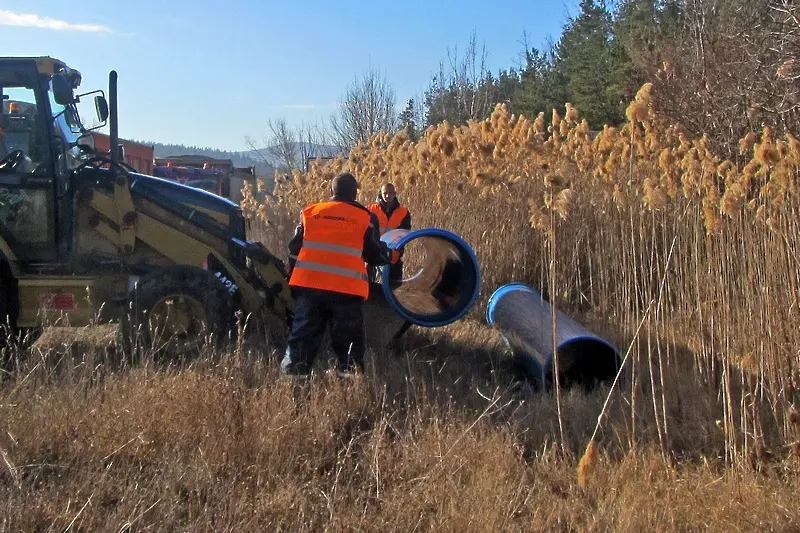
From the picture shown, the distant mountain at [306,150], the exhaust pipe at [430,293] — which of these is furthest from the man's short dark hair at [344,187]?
the distant mountain at [306,150]

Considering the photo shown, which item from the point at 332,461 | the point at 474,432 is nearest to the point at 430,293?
the point at 474,432

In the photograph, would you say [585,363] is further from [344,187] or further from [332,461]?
[332,461]

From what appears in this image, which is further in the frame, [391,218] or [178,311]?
[391,218]

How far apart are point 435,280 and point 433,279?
99 millimetres

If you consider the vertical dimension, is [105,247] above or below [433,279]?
above

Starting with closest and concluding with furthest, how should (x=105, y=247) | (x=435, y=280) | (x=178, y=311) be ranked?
(x=178, y=311) < (x=105, y=247) < (x=435, y=280)

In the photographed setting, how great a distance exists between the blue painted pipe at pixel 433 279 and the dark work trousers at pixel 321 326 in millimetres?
611

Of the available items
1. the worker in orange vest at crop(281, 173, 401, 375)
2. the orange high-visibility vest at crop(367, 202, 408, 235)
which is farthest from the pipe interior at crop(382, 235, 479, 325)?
the worker in orange vest at crop(281, 173, 401, 375)

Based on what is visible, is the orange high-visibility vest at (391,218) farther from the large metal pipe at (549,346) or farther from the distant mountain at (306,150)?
the distant mountain at (306,150)

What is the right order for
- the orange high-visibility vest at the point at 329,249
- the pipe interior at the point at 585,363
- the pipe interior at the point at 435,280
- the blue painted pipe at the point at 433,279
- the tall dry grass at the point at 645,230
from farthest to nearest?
the pipe interior at the point at 435,280, the blue painted pipe at the point at 433,279, the pipe interior at the point at 585,363, the orange high-visibility vest at the point at 329,249, the tall dry grass at the point at 645,230

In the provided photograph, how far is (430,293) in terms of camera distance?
780 cm

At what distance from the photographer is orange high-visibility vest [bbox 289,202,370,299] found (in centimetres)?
555

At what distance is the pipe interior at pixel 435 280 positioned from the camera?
21.4ft

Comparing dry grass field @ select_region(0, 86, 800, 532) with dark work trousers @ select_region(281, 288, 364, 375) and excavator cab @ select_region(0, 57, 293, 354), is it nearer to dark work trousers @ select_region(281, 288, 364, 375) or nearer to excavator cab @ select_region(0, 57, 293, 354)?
dark work trousers @ select_region(281, 288, 364, 375)
